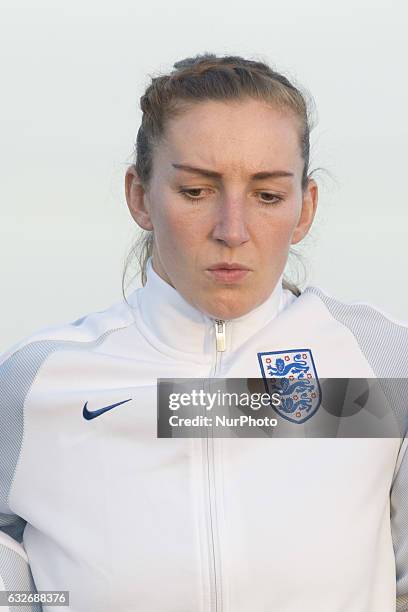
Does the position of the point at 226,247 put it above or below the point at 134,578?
above

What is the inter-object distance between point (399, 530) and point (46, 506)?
96 centimetres

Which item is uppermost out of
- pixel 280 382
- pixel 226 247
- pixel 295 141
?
pixel 295 141

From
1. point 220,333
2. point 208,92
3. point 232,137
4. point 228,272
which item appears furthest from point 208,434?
point 208,92

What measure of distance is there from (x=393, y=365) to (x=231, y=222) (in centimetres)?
64

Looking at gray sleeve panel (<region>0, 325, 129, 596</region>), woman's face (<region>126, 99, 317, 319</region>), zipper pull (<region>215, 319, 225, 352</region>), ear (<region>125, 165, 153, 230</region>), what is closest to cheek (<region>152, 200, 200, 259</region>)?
woman's face (<region>126, 99, 317, 319</region>)

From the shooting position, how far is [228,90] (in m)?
3.39

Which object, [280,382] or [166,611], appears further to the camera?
[280,382]

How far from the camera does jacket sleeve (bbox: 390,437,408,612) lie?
338 cm

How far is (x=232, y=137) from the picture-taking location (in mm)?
3316

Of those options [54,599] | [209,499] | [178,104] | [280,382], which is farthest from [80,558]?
[178,104]

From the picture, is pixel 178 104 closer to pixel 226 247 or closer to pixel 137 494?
pixel 226 247

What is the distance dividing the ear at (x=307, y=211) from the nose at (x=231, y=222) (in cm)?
27

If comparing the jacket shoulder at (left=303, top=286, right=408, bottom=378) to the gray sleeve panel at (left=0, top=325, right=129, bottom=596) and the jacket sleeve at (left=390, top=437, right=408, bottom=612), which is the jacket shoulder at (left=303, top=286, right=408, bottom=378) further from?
the gray sleeve panel at (left=0, top=325, right=129, bottom=596)

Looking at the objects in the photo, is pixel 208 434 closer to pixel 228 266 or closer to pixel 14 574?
pixel 228 266
